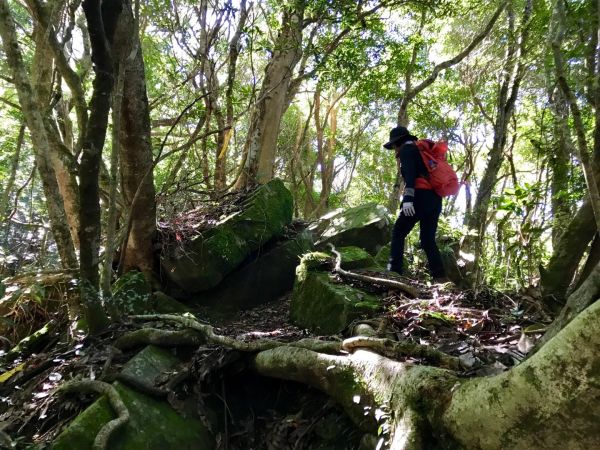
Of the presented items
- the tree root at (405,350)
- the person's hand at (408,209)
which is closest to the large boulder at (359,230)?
the person's hand at (408,209)

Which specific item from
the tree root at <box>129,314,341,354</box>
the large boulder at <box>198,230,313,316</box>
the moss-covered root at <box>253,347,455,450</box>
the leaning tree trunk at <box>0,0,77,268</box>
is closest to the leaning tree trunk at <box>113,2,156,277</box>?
the leaning tree trunk at <box>0,0,77,268</box>

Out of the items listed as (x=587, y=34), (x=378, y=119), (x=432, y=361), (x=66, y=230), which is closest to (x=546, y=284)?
(x=432, y=361)

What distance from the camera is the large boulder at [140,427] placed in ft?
9.52

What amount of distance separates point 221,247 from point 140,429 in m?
3.33

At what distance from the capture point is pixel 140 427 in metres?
3.14

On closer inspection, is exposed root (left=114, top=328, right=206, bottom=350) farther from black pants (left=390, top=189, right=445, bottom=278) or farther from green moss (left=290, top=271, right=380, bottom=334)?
black pants (left=390, top=189, right=445, bottom=278)

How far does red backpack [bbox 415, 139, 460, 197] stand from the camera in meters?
5.75

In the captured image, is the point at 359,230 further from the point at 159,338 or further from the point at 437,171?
the point at 159,338

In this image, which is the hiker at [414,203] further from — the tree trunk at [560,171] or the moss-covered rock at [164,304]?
the moss-covered rock at [164,304]

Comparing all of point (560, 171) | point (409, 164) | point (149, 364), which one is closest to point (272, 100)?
point (409, 164)

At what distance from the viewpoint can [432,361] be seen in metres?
2.90

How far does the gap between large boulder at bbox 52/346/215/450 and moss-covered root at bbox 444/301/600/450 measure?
216cm

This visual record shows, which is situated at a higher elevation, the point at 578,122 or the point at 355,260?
the point at 578,122

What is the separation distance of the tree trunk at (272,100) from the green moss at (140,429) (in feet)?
17.8
